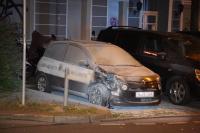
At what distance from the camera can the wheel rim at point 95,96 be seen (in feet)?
43.8

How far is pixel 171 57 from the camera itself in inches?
600

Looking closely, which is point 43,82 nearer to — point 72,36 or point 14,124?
point 14,124

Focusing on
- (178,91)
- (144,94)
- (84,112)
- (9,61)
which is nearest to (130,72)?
(144,94)

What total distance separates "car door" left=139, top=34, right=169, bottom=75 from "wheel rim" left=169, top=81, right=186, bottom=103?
58 cm

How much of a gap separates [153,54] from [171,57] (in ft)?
2.33

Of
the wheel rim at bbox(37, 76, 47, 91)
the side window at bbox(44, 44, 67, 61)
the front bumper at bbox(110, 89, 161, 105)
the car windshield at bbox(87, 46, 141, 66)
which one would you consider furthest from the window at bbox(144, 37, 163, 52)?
the wheel rim at bbox(37, 76, 47, 91)

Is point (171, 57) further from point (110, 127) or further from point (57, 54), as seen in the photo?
point (110, 127)

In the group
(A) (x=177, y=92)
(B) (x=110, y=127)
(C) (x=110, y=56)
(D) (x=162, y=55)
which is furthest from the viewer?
(D) (x=162, y=55)

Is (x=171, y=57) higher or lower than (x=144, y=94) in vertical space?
higher

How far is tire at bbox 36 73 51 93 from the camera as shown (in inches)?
590

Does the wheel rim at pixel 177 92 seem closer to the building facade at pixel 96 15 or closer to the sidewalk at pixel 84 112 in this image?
the sidewalk at pixel 84 112

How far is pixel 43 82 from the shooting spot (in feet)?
49.7

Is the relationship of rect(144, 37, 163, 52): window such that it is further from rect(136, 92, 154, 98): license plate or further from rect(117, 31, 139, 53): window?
rect(136, 92, 154, 98): license plate

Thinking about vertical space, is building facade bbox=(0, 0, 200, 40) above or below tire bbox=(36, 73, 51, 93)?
above
